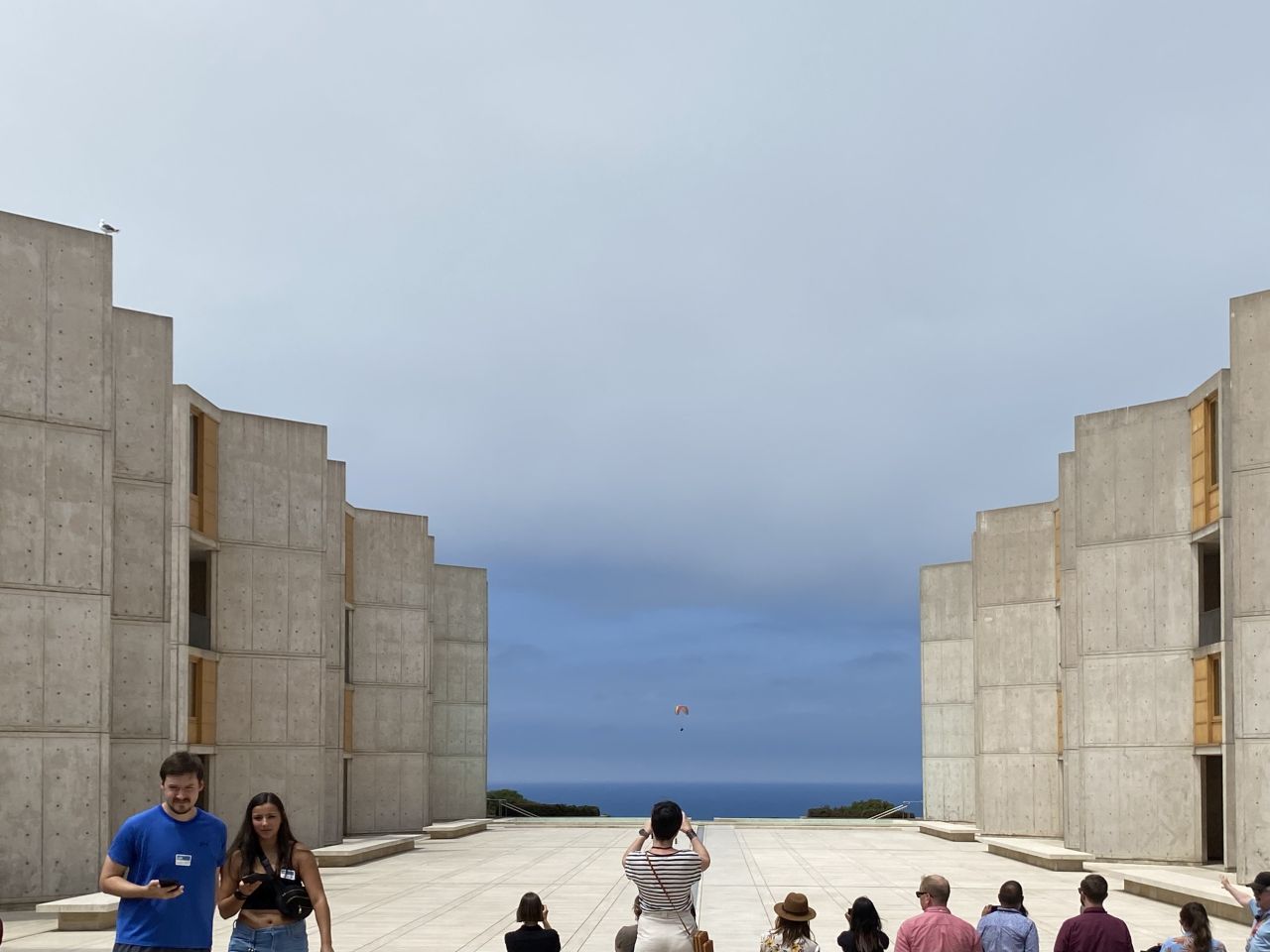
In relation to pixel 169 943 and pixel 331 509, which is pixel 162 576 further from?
pixel 169 943

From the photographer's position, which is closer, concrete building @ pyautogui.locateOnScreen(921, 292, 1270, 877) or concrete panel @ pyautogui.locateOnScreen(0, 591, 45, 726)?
concrete panel @ pyautogui.locateOnScreen(0, 591, 45, 726)

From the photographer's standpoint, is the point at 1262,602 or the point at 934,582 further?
the point at 934,582

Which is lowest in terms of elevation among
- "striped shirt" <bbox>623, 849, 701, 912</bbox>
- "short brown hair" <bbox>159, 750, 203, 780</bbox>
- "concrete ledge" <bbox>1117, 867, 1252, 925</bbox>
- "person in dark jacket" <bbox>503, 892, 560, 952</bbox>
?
"concrete ledge" <bbox>1117, 867, 1252, 925</bbox>

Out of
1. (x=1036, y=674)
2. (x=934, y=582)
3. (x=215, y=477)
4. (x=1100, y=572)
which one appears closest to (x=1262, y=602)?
(x=1100, y=572)

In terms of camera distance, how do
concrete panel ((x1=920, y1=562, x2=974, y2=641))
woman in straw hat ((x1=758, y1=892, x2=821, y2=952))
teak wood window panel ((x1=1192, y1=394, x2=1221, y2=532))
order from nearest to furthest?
woman in straw hat ((x1=758, y1=892, x2=821, y2=952)) < teak wood window panel ((x1=1192, y1=394, x2=1221, y2=532)) < concrete panel ((x1=920, y1=562, x2=974, y2=641))

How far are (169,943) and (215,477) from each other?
2616 cm

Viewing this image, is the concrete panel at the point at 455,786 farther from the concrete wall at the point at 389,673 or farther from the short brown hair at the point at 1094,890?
the short brown hair at the point at 1094,890

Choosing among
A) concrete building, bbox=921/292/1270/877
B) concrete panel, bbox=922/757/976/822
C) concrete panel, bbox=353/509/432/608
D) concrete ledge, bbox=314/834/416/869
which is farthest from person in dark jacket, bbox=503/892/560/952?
concrete panel, bbox=922/757/976/822

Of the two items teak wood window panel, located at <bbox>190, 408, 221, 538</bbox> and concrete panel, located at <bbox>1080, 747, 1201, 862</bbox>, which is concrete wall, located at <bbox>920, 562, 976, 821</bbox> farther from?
teak wood window panel, located at <bbox>190, 408, 221, 538</bbox>

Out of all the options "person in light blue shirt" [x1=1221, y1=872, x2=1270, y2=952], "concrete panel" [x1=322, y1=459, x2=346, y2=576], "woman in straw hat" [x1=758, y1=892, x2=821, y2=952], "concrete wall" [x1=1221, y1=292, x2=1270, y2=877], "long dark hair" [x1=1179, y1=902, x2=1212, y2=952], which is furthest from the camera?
"concrete panel" [x1=322, y1=459, x2=346, y2=576]

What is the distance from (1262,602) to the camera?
79.9ft

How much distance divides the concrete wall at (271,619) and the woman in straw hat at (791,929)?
84.4ft

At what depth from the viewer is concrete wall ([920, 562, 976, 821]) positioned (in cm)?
5006

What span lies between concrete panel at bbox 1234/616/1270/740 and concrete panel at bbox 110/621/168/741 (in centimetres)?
1756
